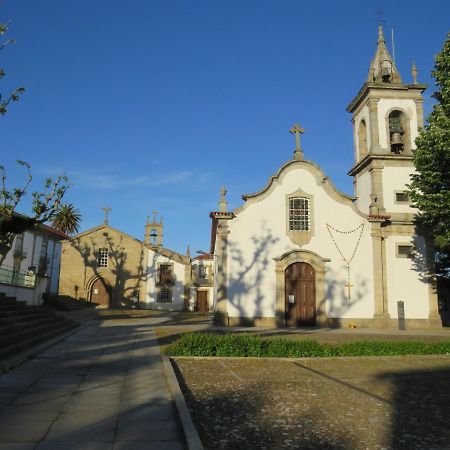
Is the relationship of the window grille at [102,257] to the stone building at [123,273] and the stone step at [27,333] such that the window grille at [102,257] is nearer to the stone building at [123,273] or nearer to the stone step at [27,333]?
the stone building at [123,273]

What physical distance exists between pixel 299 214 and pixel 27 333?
15.5 m

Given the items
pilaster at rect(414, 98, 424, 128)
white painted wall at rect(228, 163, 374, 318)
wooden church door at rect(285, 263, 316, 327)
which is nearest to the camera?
white painted wall at rect(228, 163, 374, 318)

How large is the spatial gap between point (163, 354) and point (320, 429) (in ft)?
22.7

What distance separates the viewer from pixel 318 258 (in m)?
23.2

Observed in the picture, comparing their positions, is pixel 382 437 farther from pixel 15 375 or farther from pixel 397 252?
pixel 397 252

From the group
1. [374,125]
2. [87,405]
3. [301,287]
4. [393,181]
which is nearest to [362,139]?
[374,125]

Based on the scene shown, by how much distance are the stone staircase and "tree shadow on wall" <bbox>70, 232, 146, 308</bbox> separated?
81.5 feet

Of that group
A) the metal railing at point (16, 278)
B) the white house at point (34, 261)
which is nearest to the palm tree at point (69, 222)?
the white house at point (34, 261)

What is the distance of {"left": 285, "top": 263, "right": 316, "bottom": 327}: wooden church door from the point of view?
75.3 ft

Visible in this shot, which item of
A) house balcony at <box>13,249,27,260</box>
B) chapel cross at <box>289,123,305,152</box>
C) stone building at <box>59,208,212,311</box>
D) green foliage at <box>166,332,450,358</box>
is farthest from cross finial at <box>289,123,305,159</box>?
house balcony at <box>13,249,27,260</box>

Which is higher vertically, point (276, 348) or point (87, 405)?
point (276, 348)

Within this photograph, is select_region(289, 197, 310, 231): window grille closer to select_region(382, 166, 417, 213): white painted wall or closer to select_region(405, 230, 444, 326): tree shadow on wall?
select_region(382, 166, 417, 213): white painted wall

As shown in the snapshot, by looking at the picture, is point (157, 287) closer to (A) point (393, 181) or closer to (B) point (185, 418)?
(A) point (393, 181)

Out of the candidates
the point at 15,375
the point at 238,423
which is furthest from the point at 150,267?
the point at 238,423
